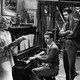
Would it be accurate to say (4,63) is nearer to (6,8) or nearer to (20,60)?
(20,60)

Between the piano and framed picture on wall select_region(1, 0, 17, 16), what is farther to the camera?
framed picture on wall select_region(1, 0, 17, 16)

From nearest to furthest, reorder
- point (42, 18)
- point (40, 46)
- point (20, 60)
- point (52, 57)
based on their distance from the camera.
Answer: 1. point (20, 60)
2. point (52, 57)
3. point (42, 18)
4. point (40, 46)

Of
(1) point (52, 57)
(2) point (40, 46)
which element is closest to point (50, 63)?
(1) point (52, 57)

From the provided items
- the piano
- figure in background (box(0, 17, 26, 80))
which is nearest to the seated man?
the piano

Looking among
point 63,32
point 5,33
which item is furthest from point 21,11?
point 5,33

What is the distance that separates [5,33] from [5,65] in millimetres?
502

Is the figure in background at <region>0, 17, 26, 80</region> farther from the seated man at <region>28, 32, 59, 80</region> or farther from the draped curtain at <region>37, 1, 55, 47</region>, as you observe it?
the draped curtain at <region>37, 1, 55, 47</region>

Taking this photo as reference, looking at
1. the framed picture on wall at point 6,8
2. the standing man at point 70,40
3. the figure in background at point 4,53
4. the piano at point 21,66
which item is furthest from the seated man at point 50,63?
the framed picture on wall at point 6,8

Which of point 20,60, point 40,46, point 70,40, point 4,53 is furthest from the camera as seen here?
point 40,46

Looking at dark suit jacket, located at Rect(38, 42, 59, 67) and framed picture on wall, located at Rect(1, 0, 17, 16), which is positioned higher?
framed picture on wall, located at Rect(1, 0, 17, 16)

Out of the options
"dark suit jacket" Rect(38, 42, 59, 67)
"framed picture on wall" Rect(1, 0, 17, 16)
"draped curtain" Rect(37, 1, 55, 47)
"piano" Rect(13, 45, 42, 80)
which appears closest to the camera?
"piano" Rect(13, 45, 42, 80)

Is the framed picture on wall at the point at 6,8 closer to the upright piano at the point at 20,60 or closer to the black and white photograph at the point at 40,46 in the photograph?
the black and white photograph at the point at 40,46

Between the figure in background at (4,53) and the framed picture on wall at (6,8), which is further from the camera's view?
Answer: the framed picture on wall at (6,8)

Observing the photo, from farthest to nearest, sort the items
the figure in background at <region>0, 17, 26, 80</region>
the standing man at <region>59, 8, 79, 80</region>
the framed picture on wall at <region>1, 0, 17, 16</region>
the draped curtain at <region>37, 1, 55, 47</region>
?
1. the draped curtain at <region>37, 1, 55, 47</region>
2. the framed picture on wall at <region>1, 0, 17, 16</region>
3. the standing man at <region>59, 8, 79, 80</region>
4. the figure in background at <region>0, 17, 26, 80</region>
